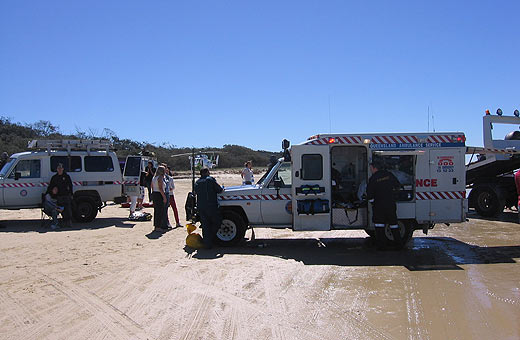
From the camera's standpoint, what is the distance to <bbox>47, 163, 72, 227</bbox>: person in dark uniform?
38.9 ft

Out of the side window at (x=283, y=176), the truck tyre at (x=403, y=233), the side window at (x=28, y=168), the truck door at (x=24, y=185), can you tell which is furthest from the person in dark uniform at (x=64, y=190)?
the truck tyre at (x=403, y=233)

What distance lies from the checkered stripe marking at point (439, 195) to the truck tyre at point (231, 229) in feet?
11.8

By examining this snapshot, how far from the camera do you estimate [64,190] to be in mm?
11883

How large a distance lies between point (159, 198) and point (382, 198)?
18.1 ft

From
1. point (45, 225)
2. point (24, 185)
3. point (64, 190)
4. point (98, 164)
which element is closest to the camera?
point (64, 190)

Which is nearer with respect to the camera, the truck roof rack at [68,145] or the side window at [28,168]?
the side window at [28,168]

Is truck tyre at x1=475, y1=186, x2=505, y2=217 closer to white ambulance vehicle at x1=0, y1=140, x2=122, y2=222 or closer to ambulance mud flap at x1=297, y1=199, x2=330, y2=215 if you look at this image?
ambulance mud flap at x1=297, y1=199, x2=330, y2=215

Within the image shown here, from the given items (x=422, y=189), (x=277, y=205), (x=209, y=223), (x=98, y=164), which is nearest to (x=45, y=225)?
(x=98, y=164)

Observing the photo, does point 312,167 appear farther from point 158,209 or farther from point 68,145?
point 68,145

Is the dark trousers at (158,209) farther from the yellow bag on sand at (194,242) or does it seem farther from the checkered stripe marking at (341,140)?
the checkered stripe marking at (341,140)

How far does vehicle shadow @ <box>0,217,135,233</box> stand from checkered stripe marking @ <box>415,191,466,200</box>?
7.62m

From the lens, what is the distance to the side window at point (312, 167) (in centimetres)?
884

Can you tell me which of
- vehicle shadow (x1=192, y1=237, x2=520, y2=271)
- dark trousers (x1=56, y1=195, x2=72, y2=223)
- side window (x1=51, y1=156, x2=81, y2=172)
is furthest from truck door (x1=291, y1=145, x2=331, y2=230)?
side window (x1=51, y1=156, x2=81, y2=172)

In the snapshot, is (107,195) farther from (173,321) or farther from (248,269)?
(173,321)
